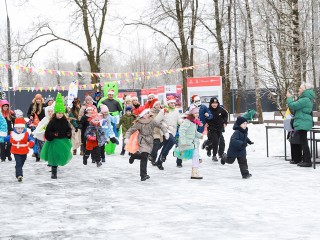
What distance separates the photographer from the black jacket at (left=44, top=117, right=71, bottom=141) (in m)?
10.6

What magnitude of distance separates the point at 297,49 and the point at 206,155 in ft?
21.0

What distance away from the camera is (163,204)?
758cm

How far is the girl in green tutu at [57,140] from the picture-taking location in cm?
1065

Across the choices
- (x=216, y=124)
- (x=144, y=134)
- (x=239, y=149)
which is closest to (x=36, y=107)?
(x=216, y=124)

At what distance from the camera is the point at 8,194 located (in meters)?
8.80

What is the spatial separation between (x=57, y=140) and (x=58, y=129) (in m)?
0.23

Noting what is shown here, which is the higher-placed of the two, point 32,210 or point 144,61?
point 144,61

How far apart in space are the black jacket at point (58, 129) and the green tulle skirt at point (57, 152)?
4.6 inches

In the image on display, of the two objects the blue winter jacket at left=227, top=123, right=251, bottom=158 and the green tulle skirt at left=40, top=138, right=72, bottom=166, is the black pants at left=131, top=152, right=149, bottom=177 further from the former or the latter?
the blue winter jacket at left=227, top=123, right=251, bottom=158

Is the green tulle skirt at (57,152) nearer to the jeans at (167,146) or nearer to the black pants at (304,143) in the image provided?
the jeans at (167,146)

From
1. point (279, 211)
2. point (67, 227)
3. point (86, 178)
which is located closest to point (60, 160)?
point (86, 178)

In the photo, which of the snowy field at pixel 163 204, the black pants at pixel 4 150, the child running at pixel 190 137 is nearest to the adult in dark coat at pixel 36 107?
the black pants at pixel 4 150

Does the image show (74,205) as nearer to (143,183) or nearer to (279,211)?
(143,183)

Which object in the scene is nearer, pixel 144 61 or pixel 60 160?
pixel 60 160
